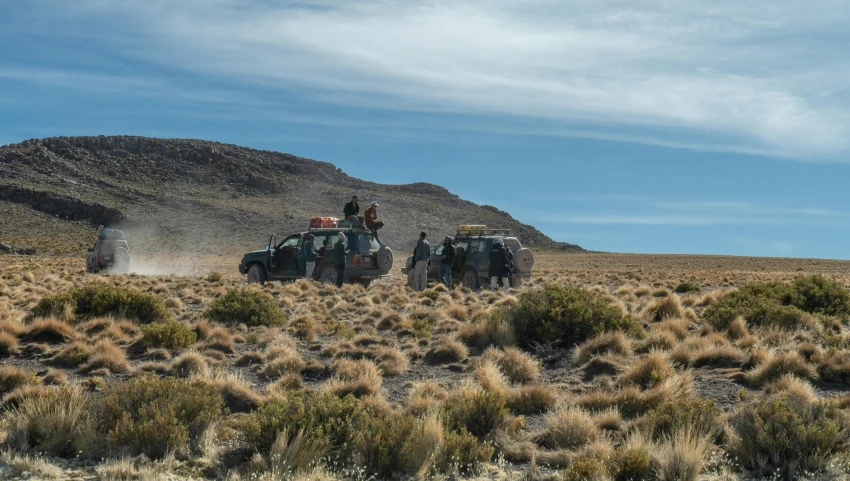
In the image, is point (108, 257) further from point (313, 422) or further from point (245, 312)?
point (313, 422)

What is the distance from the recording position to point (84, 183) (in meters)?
94.4

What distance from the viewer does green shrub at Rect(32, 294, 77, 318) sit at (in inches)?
532

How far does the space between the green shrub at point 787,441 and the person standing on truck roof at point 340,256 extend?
54.6ft

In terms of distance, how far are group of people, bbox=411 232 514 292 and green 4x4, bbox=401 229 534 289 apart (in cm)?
33

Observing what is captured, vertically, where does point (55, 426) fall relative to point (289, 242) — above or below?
below

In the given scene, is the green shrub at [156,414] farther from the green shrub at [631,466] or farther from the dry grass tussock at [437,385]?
the green shrub at [631,466]

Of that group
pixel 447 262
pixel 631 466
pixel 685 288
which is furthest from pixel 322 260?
pixel 631 466

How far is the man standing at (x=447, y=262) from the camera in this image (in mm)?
22703

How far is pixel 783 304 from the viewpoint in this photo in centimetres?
1606

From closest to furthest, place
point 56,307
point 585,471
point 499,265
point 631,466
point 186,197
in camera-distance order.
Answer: point 585,471 → point 631,466 → point 56,307 → point 499,265 → point 186,197

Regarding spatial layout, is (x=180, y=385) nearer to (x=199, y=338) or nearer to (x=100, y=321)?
(x=199, y=338)

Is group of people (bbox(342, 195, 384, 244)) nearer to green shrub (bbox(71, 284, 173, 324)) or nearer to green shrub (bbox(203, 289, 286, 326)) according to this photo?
green shrub (bbox(203, 289, 286, 326))

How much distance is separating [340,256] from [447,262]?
318 cm

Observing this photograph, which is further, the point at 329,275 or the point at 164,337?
the point at 329,275
